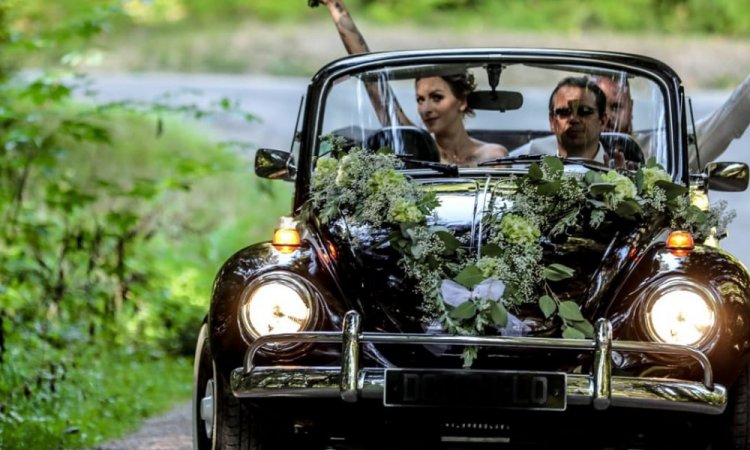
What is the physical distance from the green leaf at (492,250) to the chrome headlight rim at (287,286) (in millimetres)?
701

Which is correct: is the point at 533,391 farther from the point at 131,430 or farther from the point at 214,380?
the point at 131,430

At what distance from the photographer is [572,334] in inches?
195

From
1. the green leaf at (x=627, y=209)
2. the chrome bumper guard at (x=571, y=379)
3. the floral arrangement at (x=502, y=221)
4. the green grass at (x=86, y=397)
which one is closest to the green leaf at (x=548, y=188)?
the floral arrangement at (x=502, y=221)

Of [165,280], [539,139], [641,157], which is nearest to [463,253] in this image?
[641,157]

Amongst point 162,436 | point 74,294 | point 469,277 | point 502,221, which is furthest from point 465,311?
point 74,294

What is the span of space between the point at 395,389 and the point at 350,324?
27cm

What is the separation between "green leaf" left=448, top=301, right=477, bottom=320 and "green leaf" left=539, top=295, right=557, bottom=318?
0.25 m

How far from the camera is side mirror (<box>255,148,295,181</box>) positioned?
264 inches

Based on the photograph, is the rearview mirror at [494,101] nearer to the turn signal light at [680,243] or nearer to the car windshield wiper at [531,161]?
the car windshield wiper at [531,161]

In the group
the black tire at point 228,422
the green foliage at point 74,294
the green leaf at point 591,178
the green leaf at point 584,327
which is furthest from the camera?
the green foliage at point 74,294

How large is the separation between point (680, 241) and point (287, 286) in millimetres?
1470

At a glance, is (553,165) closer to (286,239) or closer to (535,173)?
(535,173)

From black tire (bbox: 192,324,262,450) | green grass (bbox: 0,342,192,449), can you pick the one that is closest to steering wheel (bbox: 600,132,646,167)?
black tire (bbox: 192,324,262,450)

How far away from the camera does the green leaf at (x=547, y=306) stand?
5.10 meters
